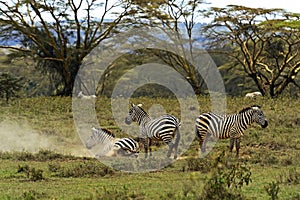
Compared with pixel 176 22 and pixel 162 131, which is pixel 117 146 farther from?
pixel 176 22

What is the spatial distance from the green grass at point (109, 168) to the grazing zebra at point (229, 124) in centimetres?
40

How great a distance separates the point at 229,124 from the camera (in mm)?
11938

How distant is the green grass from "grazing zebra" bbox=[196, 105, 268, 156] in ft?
1.30

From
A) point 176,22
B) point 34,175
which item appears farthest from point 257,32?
point 34,175

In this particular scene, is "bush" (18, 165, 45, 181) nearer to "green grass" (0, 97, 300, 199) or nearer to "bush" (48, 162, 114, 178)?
"green grass" (0, 97, 300, 199)

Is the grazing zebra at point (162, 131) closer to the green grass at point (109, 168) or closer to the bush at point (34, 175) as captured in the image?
the green grass at point (109, 168)

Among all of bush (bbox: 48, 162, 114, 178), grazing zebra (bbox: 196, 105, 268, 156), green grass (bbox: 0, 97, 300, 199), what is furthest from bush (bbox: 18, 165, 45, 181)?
grazing zebra (bbox: 196, 105, 268, 156)

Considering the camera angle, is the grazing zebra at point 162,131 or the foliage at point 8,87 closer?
the grazing zebra at point 162,131

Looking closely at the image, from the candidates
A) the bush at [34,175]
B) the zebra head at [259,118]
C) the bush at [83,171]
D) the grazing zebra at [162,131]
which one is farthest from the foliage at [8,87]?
the bush at [34,175]

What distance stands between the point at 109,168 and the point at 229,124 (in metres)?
2.93

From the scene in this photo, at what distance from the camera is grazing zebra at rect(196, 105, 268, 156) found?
39.0 feet

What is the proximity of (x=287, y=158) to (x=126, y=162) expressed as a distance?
2.92m

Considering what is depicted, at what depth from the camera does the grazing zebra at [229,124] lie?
11.9 meters

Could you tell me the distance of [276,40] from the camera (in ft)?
98.7
